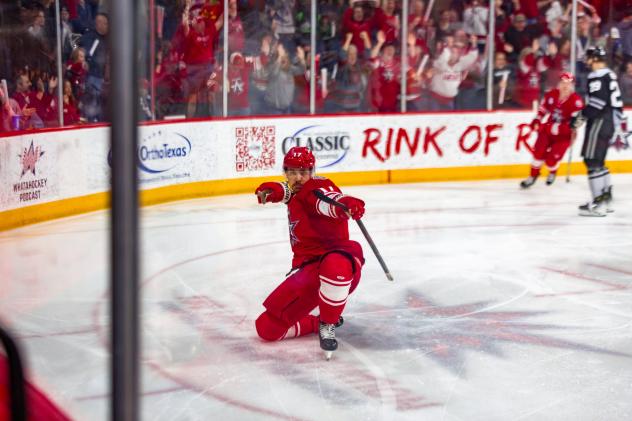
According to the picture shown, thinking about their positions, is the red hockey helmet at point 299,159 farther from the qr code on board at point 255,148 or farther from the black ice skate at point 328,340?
the qr code on board at point 255,148

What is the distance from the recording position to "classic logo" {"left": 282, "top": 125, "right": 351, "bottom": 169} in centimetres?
880

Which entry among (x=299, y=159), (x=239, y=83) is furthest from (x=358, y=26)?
(x=299, y=159)

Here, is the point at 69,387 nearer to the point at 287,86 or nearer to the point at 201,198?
the point at 201,198

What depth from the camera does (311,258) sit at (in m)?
3.78

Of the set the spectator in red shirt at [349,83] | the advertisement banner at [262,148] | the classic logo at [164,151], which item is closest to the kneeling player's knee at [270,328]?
the advertisement banner at [262,148]

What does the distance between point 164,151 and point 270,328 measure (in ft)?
13.5

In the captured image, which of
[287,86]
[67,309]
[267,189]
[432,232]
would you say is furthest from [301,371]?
[287,86]

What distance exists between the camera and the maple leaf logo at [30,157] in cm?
645

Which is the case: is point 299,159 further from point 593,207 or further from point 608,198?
point 608,198

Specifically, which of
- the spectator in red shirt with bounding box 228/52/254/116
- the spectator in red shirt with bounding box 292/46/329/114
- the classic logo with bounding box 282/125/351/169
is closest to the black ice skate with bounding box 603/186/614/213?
the classic logo with bounding box 282/125/351/169

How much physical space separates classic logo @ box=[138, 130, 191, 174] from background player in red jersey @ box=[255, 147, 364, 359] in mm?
3819

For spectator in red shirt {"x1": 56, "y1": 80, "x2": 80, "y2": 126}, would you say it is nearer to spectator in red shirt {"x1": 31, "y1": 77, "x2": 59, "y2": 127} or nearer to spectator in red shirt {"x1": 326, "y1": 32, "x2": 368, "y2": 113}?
spectator in red shirt {"x1": 31, "y1": 77, "x2": 59, "y2": 127}

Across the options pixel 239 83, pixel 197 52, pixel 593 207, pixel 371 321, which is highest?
pixel 197 52

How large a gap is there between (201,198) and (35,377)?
4.78 metres
